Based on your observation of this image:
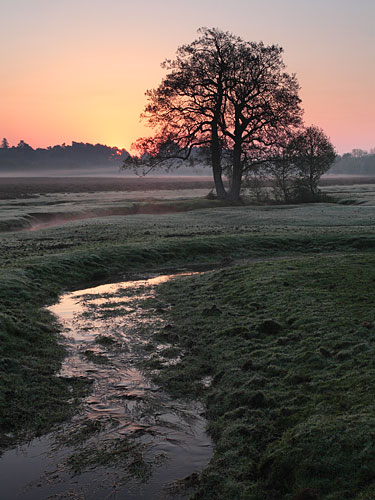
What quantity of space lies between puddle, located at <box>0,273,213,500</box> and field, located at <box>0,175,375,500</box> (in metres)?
0.34

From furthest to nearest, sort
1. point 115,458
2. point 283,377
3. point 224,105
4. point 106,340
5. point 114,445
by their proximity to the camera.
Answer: point 224,105 < point 106,340 < point 283,377 < point 114,445 < point 115,458

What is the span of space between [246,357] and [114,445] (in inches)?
154

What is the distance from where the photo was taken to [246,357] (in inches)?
408

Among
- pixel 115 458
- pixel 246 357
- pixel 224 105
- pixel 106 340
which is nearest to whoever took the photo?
pixel 115 458

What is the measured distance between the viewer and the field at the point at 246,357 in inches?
254

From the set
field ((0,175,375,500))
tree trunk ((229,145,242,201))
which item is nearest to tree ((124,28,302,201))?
tree trunk ((229,145,242,201))

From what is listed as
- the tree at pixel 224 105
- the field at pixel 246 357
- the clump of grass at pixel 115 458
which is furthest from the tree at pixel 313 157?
the clump of grass at pixel 115 458

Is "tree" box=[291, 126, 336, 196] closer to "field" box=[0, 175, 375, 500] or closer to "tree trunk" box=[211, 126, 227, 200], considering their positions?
"tree trunk" box=[211, 126, 227, 200]

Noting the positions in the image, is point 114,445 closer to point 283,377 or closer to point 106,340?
point 283,377

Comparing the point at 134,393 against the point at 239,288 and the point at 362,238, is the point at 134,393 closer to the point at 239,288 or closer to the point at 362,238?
the point at 239,288

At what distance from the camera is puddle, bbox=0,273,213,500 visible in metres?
6.46

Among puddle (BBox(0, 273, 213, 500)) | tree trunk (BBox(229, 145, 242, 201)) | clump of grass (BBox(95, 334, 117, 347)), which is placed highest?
tree trunk (BBox(229, 145, 242, 201))

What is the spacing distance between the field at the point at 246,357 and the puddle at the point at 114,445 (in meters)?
0.34

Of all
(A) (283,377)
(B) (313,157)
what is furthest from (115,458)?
(B) (313,157)
